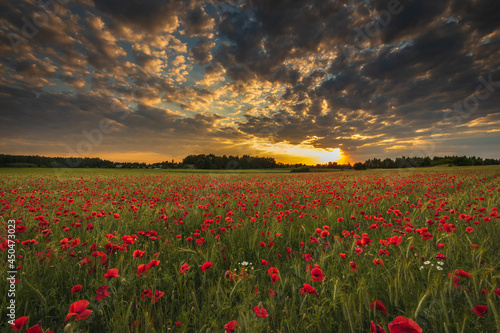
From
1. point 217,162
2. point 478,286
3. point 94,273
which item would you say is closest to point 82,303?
point 94,273

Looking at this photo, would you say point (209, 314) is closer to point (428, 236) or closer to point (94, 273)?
point (94, 273)

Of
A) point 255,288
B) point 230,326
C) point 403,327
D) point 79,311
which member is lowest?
point 255,288

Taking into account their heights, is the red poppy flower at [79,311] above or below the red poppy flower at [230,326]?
above

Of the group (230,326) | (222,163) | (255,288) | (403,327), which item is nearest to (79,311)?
(230,326)

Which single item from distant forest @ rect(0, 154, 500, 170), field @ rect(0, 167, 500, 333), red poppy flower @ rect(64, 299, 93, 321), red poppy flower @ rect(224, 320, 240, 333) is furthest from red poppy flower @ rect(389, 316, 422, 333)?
distant forest @ rect(0, 154, 500, 170)

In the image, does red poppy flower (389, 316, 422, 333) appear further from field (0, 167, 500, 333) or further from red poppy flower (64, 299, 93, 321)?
red poppy flower (64, 299, 93, 321)

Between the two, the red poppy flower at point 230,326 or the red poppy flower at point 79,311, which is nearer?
the red poppy flower at point 79,311

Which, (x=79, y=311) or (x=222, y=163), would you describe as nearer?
(x=79, y=311)

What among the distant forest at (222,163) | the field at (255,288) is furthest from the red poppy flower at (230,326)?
the distant forest at (222,163)

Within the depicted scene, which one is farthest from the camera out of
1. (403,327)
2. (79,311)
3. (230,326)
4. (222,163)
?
(222,163)

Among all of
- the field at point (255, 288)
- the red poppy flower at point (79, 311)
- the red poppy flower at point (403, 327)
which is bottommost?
the field at point (255, 288)

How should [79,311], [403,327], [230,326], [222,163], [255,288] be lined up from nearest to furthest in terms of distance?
[403,327], [79,311], [230,326], [255,288], [222,163]

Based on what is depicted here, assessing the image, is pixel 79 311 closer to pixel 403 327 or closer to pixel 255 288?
pixel 255 288

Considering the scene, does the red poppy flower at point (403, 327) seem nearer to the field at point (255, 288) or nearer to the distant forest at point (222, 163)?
the field at point (255, 288)
